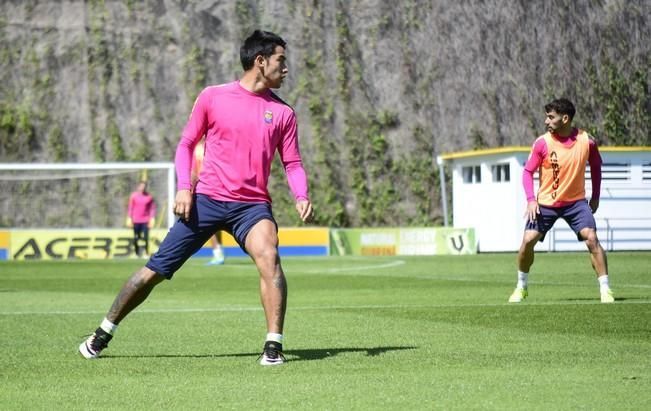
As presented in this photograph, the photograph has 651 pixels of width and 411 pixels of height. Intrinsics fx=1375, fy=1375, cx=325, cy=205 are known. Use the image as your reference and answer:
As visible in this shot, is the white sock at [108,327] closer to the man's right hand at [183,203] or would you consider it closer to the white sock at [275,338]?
the man's right hand at [183,203]

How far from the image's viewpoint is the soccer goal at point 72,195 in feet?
144

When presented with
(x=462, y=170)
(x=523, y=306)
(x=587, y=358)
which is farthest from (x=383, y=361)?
(x=462, y=170)

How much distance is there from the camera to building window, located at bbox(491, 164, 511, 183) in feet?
132

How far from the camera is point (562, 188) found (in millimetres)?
14891

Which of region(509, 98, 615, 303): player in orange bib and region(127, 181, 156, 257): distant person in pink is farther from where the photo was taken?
region(127, 181, 156, 257): distant person in pink

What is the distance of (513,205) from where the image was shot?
1538 inches

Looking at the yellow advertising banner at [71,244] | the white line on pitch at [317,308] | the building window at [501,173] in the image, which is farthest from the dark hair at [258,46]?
the building window at [501,173]

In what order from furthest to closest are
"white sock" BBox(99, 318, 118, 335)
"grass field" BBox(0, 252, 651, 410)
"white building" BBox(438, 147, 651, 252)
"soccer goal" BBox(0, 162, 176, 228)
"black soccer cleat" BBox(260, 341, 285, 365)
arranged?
"soccer goal" BBox(0, 162, 176, 228) → "white building" BBox(438, 147, 651, 252) → "white sock" BBox(99, 318, 118, 335) → "black soccer cleat" BBox(260, 341, 285, 365) → "grass field" BBox(0, 252, 651, 410)

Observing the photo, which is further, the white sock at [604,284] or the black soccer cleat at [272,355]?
the white sock at [604,284]

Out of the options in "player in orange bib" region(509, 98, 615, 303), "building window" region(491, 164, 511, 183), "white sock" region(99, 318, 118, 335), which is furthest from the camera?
"building window" region(491, 164, 511, 183)

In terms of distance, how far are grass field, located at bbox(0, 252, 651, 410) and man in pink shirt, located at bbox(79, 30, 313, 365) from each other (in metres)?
0.68

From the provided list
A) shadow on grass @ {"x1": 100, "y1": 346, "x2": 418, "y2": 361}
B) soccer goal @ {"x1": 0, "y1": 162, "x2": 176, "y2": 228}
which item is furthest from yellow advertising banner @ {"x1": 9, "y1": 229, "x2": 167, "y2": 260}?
shadow on grass @ {"x1": 100, "y1": 346, "x2": 418, "y2": 361}

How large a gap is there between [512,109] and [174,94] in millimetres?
12231

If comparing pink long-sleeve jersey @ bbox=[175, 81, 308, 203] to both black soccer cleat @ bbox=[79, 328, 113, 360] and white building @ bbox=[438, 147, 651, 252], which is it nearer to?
black soccer cleat @ bbox=[79, 328, 113, 360]
